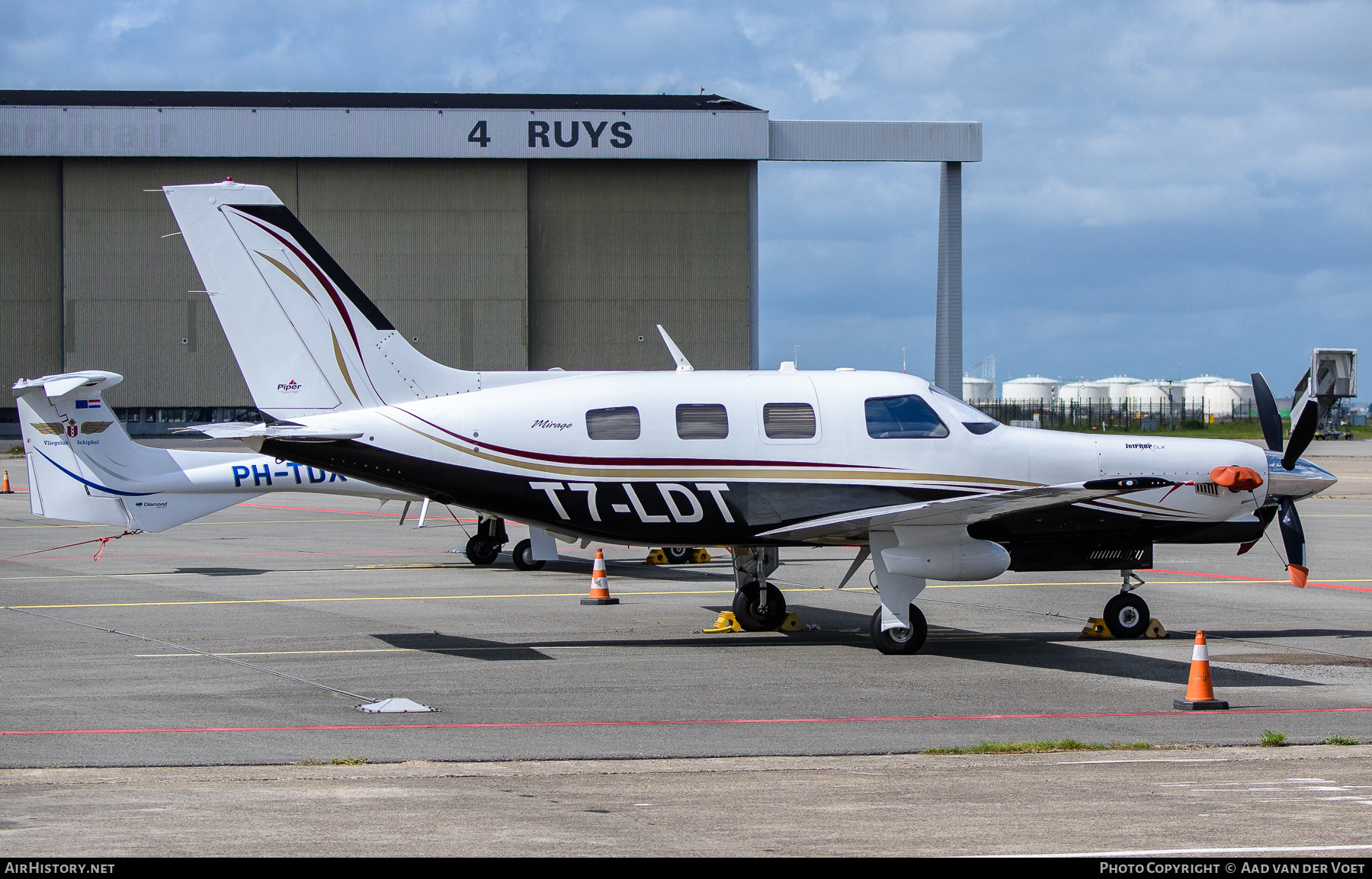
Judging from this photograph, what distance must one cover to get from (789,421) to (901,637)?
248cm

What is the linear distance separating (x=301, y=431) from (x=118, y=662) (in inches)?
110

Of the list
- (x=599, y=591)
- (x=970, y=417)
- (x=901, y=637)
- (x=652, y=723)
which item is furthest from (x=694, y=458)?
(x=599, y=591)

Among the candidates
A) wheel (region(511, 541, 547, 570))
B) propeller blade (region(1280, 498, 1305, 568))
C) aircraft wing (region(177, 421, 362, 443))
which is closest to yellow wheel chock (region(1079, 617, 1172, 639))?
propeller blade (region(1280, 498, 1305, 568))

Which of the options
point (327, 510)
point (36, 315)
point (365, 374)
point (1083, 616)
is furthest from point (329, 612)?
point (36, 315)

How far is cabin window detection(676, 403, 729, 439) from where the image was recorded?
13.4m

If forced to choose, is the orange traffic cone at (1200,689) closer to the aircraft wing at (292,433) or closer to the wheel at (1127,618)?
the wheel at (1127,618)

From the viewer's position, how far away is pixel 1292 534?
46.0ft

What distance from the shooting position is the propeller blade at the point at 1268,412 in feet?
48.9

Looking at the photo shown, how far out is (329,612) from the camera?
1605 cm

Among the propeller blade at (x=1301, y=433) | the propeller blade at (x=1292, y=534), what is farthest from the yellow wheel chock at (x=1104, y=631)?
the propeller blade at (x=1301, y=433)

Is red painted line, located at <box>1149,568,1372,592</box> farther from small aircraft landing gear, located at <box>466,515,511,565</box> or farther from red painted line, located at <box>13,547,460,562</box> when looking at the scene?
red painted line, located at <box>13,547,460,562</box>

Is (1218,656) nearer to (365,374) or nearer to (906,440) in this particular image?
(906,440)

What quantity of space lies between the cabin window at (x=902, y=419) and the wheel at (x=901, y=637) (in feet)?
5.86

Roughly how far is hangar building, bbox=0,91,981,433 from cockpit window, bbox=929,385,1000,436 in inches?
1909
